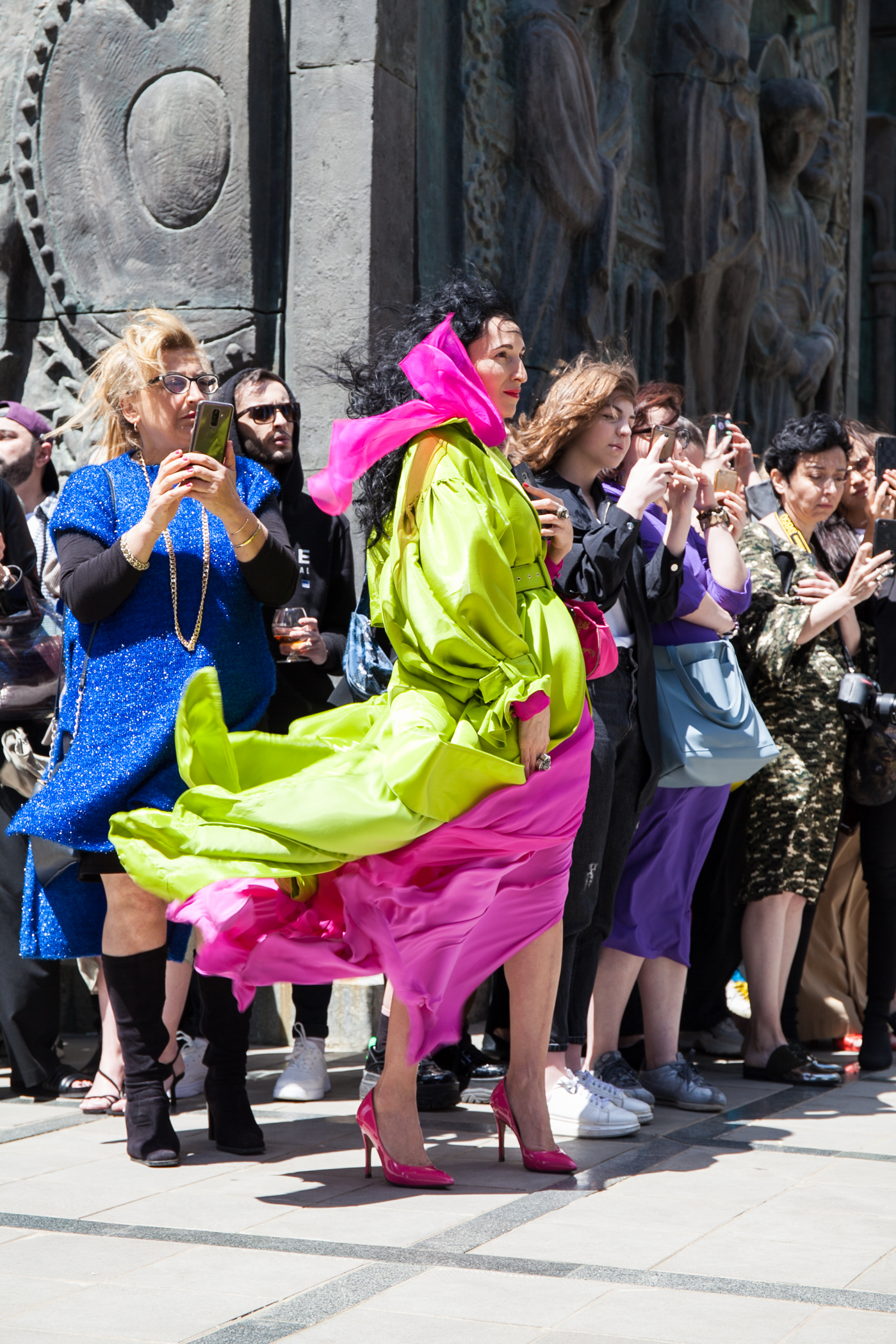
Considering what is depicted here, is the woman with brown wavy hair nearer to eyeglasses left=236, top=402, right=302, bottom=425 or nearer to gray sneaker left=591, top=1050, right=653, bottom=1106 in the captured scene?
gray sneaker left=591, top=1050, right=653, bottom=1106

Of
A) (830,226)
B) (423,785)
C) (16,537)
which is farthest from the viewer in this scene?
(830,226)

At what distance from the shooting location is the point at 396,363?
4.10m

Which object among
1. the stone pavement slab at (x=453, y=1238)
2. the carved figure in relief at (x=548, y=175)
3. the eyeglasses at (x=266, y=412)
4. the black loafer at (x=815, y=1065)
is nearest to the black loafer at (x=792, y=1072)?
the black loafer at (x=815, y=1065)

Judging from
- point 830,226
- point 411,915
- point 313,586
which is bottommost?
point 411,915

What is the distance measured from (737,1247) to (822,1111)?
1566mm

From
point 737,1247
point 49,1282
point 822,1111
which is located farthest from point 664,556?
point 49,1282

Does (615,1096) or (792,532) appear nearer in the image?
(615,1096)

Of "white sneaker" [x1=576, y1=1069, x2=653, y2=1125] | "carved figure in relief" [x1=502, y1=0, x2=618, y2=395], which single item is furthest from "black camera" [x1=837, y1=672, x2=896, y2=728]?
"carved figure in relief" [x1=502, y1=0, x2=618, y2=395]

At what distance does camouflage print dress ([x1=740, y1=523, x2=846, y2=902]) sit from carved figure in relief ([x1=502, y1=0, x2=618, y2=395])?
6.40ft

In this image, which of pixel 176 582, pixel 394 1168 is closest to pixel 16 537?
pixel 176 582

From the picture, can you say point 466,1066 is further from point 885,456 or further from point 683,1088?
point 885,456

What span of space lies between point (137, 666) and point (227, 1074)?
102 centimetres

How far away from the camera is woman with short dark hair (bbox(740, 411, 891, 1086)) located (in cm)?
533

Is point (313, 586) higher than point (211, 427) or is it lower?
lower
